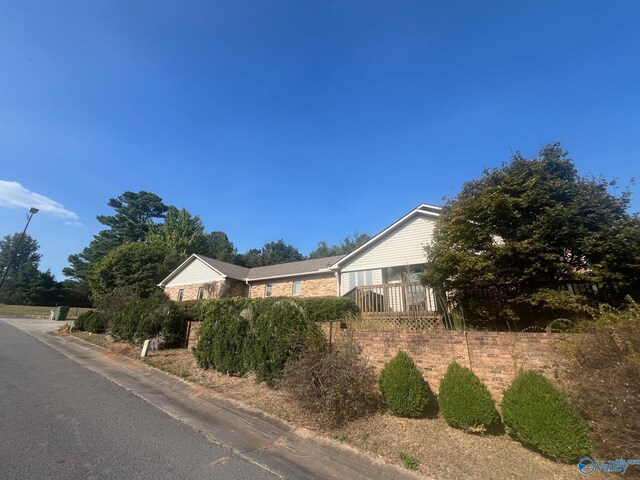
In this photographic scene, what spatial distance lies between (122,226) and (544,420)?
56918 mm

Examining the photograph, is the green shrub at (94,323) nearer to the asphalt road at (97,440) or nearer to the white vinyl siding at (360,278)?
the asphalt road at (97,440)

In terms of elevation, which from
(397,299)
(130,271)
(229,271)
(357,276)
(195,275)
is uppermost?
(130,271)

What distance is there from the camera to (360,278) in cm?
1650

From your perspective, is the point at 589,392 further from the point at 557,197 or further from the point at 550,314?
the point at 557,197

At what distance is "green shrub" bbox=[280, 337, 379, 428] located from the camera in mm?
5598

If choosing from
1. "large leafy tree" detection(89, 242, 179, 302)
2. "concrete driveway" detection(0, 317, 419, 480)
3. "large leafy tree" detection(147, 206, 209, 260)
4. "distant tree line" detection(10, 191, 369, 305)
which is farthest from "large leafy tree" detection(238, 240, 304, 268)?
"concrete driveway" detection(0, 317, 419, 480)

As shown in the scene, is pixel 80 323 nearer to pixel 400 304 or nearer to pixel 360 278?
pixel 360 278

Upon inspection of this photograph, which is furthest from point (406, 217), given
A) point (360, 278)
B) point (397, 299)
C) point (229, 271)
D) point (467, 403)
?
point (229, 271)

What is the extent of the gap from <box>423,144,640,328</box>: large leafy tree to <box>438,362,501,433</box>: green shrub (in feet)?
9.19

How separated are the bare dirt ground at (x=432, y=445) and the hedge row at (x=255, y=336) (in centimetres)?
88

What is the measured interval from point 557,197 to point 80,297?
60274 mm

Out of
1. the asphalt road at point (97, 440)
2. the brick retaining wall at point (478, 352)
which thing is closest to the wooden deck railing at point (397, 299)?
the brick retaining wall at point (478, 352)

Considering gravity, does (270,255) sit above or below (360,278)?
above

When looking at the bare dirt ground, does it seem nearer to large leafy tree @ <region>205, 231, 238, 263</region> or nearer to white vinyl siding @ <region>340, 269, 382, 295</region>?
white vinyl siding @ <region>340, 269, 382, 295</region>
